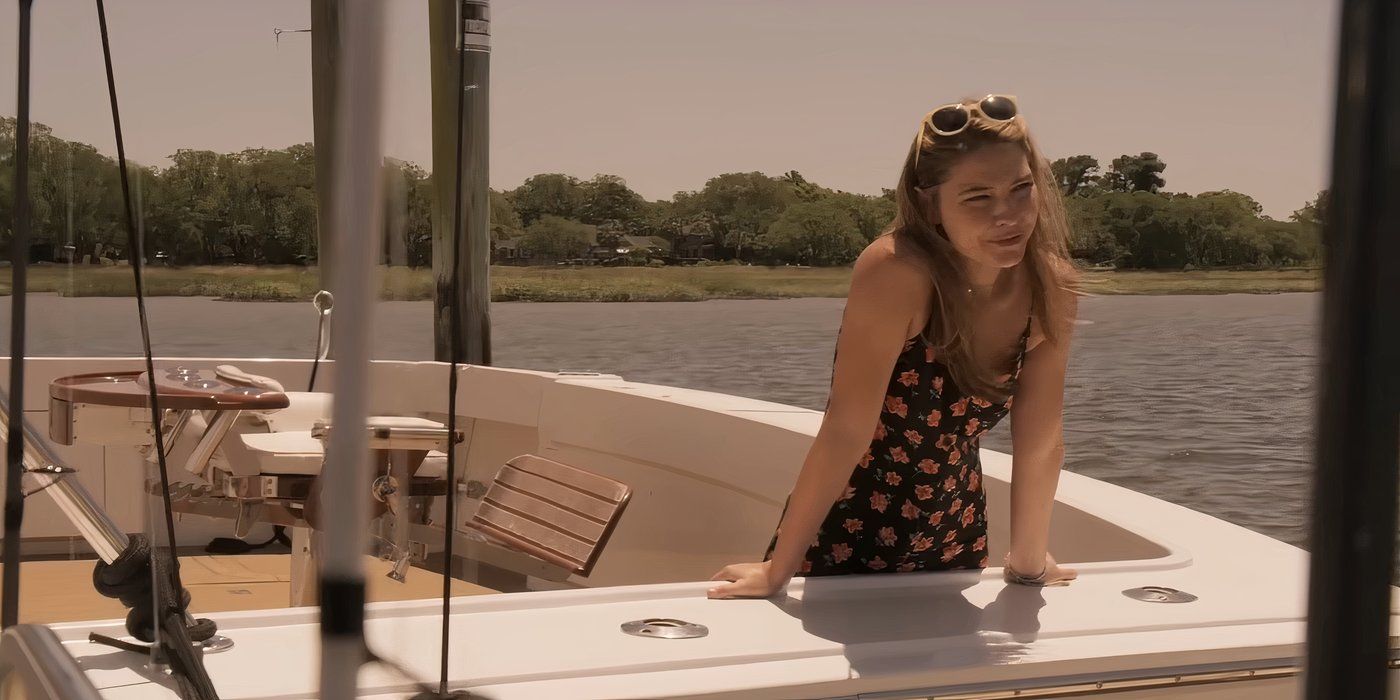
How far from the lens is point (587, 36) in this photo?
79.9 ft

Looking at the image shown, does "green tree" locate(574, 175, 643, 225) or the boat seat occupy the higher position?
"green tree" locate(574, 175, 643, 225)

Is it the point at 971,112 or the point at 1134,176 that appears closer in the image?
the point at 971,112

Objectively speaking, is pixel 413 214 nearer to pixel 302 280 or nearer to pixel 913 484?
pixel 302 280

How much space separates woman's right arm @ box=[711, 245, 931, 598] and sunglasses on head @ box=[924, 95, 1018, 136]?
140 millimetres

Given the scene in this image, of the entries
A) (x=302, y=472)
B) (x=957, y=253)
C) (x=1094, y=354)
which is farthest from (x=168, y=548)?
(x=1094, y=354)

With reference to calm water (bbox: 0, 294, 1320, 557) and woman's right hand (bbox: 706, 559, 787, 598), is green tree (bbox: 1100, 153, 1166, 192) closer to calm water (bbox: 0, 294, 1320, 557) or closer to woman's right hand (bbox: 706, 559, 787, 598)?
calm water (bbox: 0, 294, 1320, 557)

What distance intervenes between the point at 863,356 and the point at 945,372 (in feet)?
0.53

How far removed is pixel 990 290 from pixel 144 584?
0.85 m

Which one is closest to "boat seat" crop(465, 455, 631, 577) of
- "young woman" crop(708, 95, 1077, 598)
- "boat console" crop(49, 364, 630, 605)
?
"boat console" crop(49, 364, 630, 605)

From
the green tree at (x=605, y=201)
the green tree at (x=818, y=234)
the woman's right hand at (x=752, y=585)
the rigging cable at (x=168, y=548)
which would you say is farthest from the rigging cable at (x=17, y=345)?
the green tree at (x=818, y=234)

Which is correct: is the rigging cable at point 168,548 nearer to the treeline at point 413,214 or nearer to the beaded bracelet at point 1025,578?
the treeline at point 413,214

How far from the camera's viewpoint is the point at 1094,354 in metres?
12.5

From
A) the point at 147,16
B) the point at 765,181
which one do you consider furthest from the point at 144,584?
the point at 765,181

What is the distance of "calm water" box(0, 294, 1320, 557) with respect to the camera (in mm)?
421
